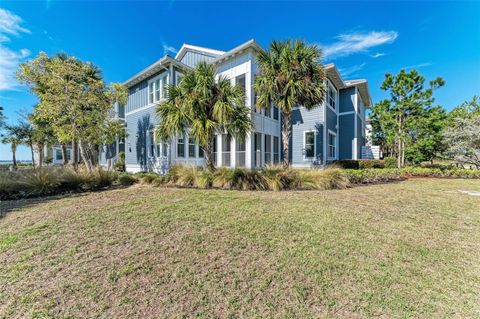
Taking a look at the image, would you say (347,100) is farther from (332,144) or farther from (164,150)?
(164,150)

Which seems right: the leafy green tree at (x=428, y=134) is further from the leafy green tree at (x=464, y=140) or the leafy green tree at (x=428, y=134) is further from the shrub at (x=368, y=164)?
the shrub at (x=368, y=164)

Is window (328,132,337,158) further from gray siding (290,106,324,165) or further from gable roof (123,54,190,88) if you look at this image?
gable roof (123,54,190,88)

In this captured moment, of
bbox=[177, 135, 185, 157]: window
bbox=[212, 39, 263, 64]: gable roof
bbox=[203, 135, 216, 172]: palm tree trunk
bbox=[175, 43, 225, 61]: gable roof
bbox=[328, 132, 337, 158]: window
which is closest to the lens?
bbox=[203, 135, 216, 172]: palm tree trunk

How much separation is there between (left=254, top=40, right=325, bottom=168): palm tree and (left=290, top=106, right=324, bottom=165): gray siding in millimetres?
4820

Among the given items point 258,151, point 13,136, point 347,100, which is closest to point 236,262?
point 258,151

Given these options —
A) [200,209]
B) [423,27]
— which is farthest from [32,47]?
[423,27]

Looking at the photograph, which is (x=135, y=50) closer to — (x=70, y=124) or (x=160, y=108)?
(x=70, y=124)

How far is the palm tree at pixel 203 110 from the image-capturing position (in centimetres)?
852

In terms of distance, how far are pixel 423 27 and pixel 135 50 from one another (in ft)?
69.8

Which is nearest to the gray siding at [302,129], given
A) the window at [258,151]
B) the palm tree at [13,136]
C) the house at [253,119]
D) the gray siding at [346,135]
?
the house at [253,119]

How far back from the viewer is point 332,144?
57.2ft

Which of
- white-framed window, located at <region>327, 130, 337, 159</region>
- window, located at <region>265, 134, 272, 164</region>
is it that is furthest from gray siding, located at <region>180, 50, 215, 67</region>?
white-framed window, located at <region>327, 130, 337, 159</region>

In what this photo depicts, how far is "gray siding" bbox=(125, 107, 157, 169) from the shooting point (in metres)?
14.9

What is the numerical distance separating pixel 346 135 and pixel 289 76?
37.5ft
